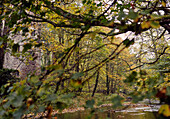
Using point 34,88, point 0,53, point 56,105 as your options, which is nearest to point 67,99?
point 56,105

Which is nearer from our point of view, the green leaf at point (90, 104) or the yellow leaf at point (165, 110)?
the yellow leaf at point (165, 110)

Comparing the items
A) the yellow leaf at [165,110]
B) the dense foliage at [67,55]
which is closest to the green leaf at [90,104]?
the dense foliage at [67,55]

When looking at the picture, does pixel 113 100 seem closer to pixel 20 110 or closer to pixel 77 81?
pixel 77 81

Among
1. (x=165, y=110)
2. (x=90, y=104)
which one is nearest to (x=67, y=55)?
(x=90, y=104)

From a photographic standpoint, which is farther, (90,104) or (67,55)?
(67,55)

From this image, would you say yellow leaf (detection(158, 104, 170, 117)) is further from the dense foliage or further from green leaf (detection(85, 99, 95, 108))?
green leaf (detection(85, 99, 95, 108))

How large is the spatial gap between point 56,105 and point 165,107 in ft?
2.17

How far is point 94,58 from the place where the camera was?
64.6 ft

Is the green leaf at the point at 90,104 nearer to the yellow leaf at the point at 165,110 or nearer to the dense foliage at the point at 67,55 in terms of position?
the dense foliage at the point at 67,55

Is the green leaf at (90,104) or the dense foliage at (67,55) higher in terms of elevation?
the dense foliage at (67,55)

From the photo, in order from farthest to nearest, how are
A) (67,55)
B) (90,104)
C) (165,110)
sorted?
(67,55) → (90,104) → (165,110)

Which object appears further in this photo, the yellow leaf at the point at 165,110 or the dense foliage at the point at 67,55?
the dense foliage at the point at 67,55

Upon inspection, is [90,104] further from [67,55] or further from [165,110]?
[67,55]

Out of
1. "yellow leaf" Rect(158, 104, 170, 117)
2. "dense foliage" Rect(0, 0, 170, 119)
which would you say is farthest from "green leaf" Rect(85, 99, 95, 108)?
"yellow leaf" Rect(158, 104, 170, 117)
